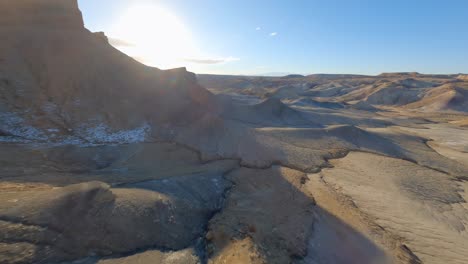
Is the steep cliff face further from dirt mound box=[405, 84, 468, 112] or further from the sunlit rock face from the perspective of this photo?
dirt mound box=[405, 84, 468, 112]

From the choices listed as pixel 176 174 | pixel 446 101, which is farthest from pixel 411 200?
pixel 446 101

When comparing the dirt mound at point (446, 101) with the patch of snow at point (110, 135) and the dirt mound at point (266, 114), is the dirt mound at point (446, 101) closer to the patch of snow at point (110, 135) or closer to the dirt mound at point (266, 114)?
the dirt mound at point (266, 114)

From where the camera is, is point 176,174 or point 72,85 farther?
point 72,85

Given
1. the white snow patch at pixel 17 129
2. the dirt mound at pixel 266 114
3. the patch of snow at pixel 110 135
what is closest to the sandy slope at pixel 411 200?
the dirt mound at pixel 266 114

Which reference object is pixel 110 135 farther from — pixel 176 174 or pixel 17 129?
pixel 176 174

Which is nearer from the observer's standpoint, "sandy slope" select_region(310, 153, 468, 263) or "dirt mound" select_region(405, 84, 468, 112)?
"sandy slope" select_region(310, 153, 468, 263)

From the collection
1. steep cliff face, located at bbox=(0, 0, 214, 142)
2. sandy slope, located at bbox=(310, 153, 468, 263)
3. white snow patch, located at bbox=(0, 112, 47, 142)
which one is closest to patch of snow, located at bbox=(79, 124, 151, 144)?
steep cliff face, located at bbox=(0, 0, 214, 142)

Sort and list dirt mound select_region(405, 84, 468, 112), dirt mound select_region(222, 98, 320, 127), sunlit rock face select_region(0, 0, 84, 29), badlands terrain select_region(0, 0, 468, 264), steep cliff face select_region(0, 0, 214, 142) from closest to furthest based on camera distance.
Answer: badlands terrain select_region(0, 0, 468, 264), steep cliff face select_region(0, 0, 214, 142), sunlit rock face select_region(0, 0, 84, 29), dirt mound select_region(222, 98, 320, 127), dirt mound select_region(405, 84, 468, 112)
